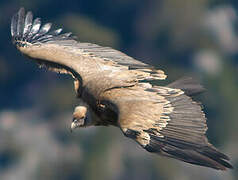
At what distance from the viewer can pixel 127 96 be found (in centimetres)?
1164

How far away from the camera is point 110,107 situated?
11.8 metres

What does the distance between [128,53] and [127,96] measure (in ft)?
133

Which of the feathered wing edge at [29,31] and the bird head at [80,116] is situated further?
the feathered wing edge at [29,31]

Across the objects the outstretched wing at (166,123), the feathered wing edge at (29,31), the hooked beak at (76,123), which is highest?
the outstretched wing at (166,123)

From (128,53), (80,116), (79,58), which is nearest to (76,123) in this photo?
(80,116)

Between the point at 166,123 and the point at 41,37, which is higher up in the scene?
the point at 166,123

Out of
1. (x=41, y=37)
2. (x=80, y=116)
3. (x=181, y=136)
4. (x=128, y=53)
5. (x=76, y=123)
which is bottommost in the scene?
(x=128, y=53)

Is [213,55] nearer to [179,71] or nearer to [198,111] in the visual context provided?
[179,71]

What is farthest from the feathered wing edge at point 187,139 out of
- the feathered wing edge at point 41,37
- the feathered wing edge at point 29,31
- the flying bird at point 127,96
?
the feathered wing edge at point 29,31

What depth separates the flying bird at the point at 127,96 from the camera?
10406mm

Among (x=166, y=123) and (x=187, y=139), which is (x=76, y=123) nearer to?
(x=166, y=123)

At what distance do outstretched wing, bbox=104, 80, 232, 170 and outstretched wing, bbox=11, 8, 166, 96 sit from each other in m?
0.45

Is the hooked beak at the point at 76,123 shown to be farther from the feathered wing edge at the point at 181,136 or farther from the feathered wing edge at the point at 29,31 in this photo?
the feathered wing edge at the point at 29,31

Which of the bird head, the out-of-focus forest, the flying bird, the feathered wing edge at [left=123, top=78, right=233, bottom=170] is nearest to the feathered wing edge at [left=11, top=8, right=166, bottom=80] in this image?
the flying bird
